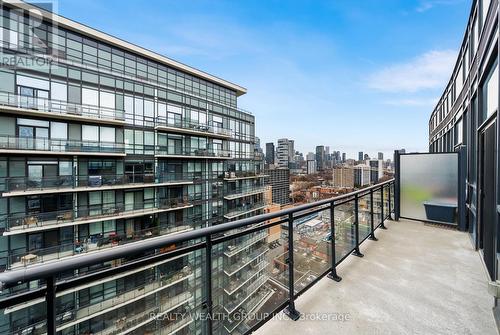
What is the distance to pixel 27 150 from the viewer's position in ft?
27.5

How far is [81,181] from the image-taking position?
9773 millimetres

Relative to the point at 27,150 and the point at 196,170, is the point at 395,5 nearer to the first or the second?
the point at 196,170

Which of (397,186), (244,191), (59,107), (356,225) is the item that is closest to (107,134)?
→ (59,107)

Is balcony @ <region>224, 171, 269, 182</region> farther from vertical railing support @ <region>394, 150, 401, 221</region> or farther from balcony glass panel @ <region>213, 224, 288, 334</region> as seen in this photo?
balcony glass panel @ <region>213, 224, 288, 334</region>

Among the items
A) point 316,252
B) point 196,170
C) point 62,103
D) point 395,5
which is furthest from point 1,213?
point 395,5

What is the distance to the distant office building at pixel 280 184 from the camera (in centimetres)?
2506

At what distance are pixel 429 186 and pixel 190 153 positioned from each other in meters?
13.0

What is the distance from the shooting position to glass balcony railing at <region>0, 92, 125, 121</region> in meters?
8.18

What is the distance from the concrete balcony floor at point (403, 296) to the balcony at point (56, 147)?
37.9 ft

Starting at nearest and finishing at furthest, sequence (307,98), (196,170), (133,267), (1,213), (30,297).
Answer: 1. (30,297)
2. (133,267)
3. (1,213)
4. (196,170)
5. (307,98)

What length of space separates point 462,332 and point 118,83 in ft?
49.3

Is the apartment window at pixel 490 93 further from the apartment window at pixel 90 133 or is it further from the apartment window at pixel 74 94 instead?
the apartment window at pixel 74 94

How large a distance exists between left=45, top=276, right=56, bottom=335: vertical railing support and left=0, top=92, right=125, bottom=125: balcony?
11.3 metres

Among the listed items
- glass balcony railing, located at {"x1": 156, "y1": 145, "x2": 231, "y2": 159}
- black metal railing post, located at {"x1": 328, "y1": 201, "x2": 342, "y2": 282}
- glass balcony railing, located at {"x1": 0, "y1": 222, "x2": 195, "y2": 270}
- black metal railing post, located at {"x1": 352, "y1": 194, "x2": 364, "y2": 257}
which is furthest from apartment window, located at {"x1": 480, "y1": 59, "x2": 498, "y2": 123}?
glass balcony railing, located at {"x1": 156, "y1": 145, "x2": 231, "y2": 159}
